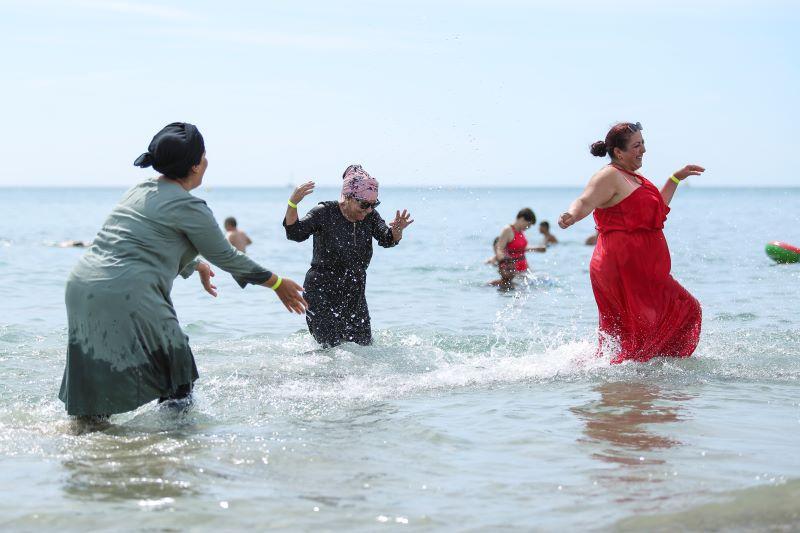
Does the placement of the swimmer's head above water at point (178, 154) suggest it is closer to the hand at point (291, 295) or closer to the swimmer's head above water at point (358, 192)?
the hand at point (291, 295)

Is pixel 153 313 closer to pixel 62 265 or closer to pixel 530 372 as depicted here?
pixel 530 372

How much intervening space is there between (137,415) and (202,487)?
140 centimetres

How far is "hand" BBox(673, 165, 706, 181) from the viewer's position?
8102mm

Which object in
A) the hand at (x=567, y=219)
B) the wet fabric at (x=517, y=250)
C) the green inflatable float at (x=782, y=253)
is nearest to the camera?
the hand at (x=567, y=219)

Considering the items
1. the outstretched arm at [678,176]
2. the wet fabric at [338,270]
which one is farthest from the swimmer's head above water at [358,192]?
the outstretched arm at [678,176]

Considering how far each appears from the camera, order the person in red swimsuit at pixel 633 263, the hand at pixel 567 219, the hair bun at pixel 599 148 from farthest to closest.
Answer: the hair bun at pixel 599 148
the person in red swimsuit at pixel 633 263
the hand at pixel 567 219

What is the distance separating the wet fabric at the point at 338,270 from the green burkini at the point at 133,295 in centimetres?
288

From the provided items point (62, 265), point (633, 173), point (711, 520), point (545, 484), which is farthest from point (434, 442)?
point (62, 265)

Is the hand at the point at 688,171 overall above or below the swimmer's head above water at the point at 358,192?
above

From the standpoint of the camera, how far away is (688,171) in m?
8.16

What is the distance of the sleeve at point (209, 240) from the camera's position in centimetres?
514

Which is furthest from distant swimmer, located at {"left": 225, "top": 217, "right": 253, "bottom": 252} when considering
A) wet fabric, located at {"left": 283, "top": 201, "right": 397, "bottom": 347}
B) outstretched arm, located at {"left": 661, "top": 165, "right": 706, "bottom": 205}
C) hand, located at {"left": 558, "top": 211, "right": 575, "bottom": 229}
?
hand, located at {"left": 558, "top": 211, "right": 575, "bottom": 229}

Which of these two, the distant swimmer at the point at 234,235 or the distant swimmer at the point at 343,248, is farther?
the distant swimmer at the point at 234,235

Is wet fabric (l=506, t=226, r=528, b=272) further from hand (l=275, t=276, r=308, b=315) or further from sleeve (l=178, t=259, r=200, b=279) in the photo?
hand (l=275, t=276, r=308, b=315)
